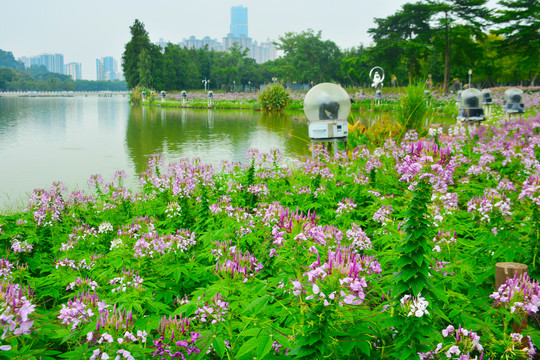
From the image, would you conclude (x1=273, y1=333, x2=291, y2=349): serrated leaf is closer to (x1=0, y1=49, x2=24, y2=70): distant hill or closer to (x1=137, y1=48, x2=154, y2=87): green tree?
(x1=137, y1=48, x2=154, y2=87): green tree

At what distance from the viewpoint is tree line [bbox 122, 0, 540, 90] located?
4109 cm

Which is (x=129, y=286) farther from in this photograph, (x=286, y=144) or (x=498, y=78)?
(x=498, y=78)

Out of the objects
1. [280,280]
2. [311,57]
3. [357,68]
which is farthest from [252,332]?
[311,57]

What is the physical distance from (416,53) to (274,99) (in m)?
31.3

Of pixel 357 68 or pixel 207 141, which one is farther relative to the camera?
pixel 357 68

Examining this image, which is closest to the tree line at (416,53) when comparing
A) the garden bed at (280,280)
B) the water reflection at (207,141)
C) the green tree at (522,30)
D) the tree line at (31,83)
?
the green tree at (522,30)

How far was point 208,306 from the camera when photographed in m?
2.05

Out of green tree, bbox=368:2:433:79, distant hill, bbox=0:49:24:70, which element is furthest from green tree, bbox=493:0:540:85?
distant hill, bbox=0:49:24:70

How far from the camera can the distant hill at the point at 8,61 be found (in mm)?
162875

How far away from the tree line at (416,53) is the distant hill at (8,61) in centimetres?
12634

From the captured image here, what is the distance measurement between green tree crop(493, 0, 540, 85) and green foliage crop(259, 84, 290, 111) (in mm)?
27969

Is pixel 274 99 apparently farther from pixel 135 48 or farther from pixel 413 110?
pixel 135 48

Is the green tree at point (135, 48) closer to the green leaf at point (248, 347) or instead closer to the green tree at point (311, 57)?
the green tree at point (311, 57)

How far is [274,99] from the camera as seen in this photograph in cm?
2627
